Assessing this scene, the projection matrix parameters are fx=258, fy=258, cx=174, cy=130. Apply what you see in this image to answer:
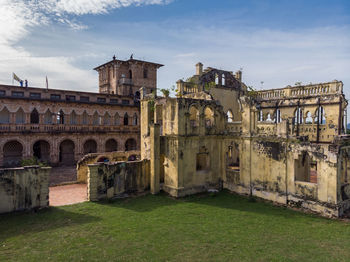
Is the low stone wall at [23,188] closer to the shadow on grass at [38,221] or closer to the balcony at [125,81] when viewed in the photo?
the shadow on grass at [38,221]

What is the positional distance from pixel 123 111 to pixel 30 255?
30.2 m

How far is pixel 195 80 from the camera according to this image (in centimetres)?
2511

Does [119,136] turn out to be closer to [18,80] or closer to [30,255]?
[18,80]

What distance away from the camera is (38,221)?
46.0ft

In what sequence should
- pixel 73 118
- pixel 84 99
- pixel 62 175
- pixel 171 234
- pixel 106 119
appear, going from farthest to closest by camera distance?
pixel 106 119 < pixel 84 99 < pixel 73 118 < pixel 62 175 < pixel 171 234

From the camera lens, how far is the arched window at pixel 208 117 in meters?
21.1

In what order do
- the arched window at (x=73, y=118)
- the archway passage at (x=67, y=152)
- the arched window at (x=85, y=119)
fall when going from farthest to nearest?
the arched window at (x=85, y=119) < the archway passage at (x=67, y=152) < the arched window at (x=73, y=118)

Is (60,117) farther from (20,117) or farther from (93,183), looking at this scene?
(93,183)

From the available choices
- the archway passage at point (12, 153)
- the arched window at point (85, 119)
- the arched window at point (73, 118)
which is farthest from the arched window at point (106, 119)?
the archway passage at point (12, 153)

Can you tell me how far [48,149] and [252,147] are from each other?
2858cm

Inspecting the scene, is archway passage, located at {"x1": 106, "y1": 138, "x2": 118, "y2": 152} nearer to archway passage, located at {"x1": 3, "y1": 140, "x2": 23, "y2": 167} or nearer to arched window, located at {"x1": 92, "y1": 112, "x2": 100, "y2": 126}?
arched window, located at {"x1": 92, "y1": 112, "x2": 100, "y2": 126}

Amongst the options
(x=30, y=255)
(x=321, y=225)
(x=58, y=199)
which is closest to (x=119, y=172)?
(x=58, y=199)

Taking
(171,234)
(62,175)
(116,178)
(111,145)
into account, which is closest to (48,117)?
(111,145)

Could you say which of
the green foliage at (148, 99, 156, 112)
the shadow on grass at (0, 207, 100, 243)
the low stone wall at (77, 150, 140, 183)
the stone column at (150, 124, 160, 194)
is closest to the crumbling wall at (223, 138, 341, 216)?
the stone column at (150, 124, 160, 194)
